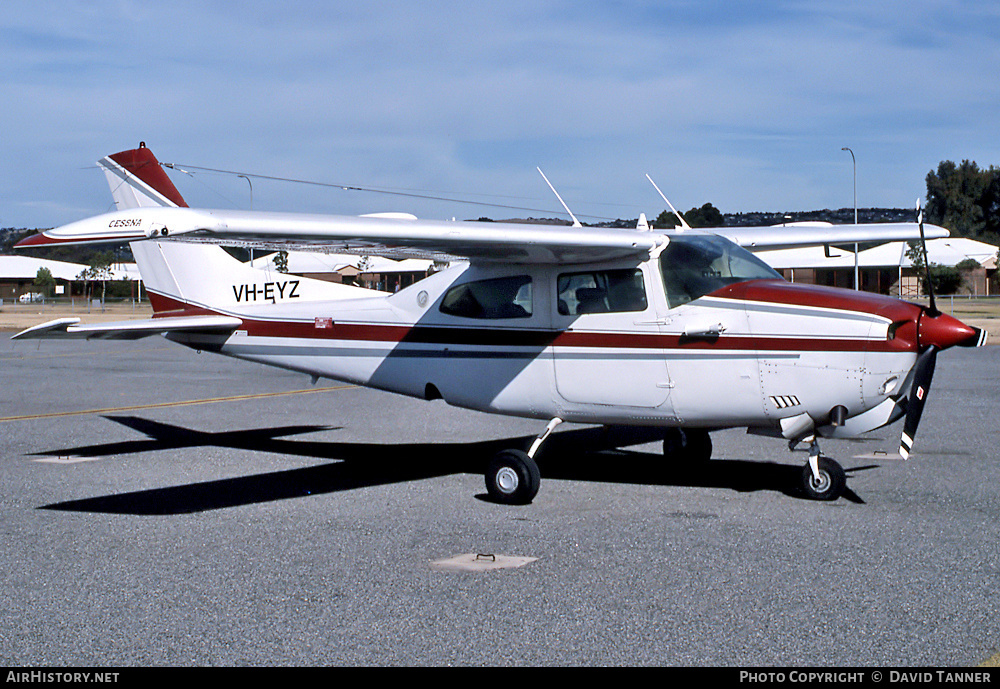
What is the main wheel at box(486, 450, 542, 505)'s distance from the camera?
7941 mm

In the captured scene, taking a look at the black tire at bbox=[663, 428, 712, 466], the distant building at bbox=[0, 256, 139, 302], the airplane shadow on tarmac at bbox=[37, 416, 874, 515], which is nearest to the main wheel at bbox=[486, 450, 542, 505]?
the airplane shadow on tarmac at bbox=[37, 416, 874, 515]

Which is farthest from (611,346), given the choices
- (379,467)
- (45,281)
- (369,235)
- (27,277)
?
(27,277)

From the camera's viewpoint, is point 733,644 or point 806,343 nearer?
point 733,644

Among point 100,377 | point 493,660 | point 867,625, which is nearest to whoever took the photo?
point 493,660

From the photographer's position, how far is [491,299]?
29.3ft

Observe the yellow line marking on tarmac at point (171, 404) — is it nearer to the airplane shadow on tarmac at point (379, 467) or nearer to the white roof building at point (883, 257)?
the airplane shadow on tarmac at point (379, 467)

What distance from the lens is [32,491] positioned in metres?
8.35

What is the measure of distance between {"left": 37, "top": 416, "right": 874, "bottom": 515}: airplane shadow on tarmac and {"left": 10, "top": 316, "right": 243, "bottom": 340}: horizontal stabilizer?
1331mm

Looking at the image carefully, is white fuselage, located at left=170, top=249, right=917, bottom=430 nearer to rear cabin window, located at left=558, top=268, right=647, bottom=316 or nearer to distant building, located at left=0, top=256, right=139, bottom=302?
rear cabin window, located at left=558, top=268, right=647, bottom=316

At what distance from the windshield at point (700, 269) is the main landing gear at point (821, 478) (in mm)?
1429

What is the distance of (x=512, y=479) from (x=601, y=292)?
1.76m

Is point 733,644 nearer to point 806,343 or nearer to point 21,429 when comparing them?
point 806,343

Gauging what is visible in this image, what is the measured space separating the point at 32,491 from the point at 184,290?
3552 mm
